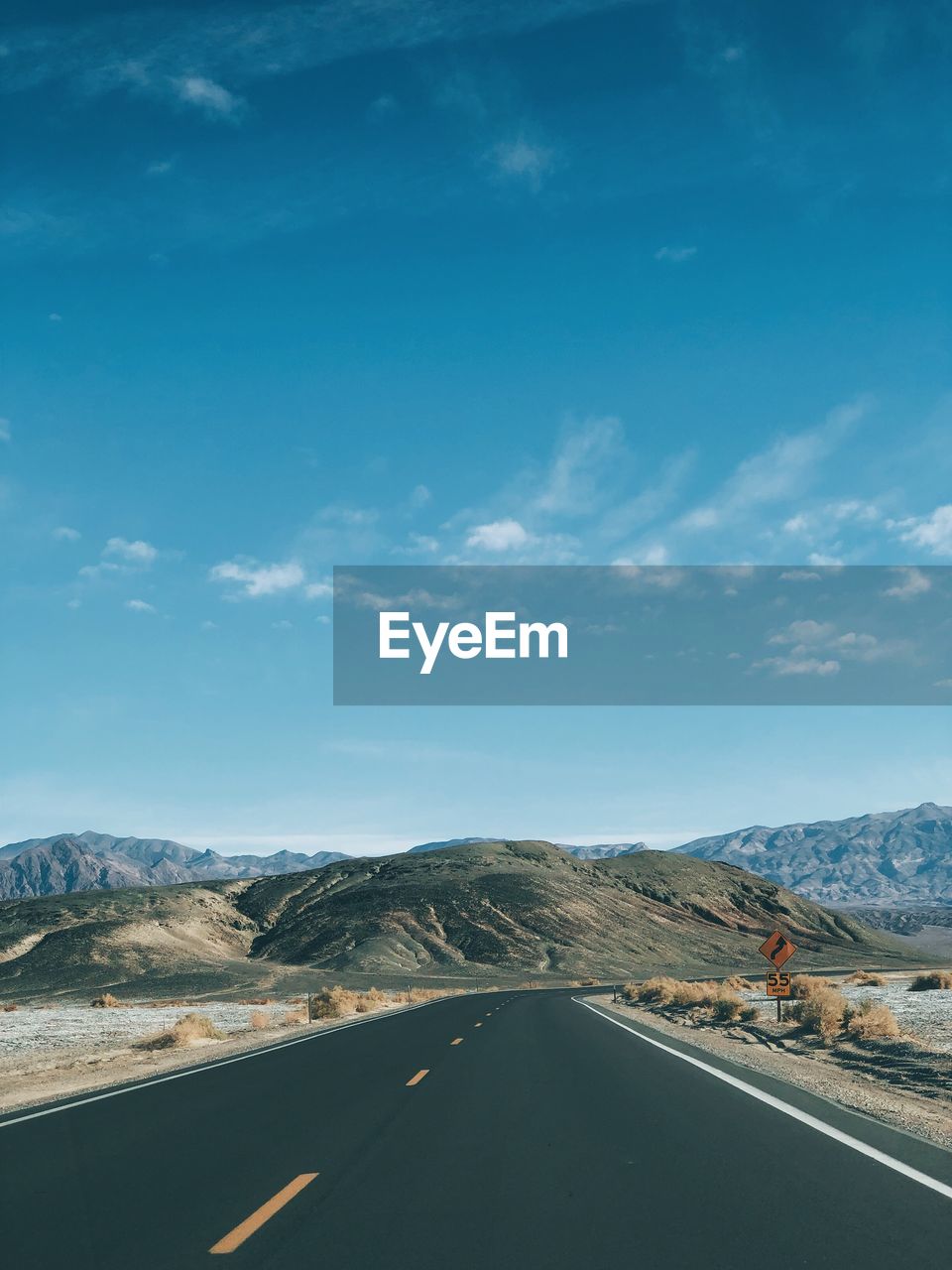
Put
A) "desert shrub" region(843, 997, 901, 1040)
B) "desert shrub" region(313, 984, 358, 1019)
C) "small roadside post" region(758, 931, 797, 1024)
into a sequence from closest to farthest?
"desert shrub" region(843, 997, 901, 1040)
"small roadside post" region(758, 931, 797, 1024)
"desert shrub" region(313, 984, 358, 1019)

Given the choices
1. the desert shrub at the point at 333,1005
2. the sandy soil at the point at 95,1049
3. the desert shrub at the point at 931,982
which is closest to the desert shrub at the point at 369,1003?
the desert shrub at the point at 333,1005

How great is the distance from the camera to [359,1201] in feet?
26.4

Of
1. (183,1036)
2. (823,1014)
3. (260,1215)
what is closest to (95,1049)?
(183,1036)

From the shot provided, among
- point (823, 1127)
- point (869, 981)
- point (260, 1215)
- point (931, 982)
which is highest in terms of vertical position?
point (260, 1215)

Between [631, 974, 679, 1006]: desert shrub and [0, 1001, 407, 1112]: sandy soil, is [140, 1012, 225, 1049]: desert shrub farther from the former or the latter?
[631, 974, 679, 1006]: desert shrub

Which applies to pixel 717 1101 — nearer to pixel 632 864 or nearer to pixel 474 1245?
pixel 474 1245

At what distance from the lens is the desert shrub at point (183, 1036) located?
27766 mm

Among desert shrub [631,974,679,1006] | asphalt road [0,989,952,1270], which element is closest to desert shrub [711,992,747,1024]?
desert shrub [631,974,679,1006]

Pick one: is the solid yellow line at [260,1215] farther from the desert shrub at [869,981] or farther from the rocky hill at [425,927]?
the rocky hill at [425,927]

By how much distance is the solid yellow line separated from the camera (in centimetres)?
689

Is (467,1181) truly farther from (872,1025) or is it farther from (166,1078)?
(872,1025)

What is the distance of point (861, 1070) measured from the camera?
17969 mm

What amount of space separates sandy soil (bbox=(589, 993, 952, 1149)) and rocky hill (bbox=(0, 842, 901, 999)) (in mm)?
54263

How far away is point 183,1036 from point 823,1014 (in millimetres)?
15479
